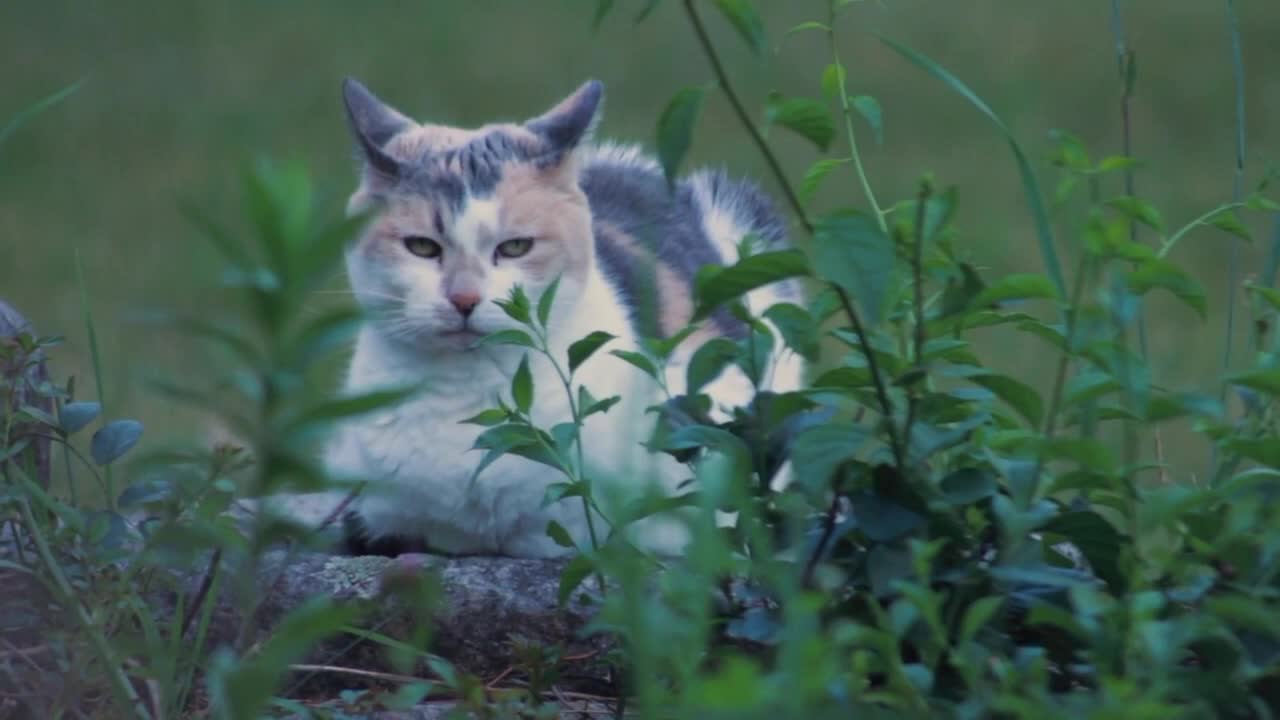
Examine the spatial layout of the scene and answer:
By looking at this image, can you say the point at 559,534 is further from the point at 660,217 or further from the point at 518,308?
the point at 660,217

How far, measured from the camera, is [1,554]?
4.71 feet

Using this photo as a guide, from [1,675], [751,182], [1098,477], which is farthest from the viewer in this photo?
[751,182]

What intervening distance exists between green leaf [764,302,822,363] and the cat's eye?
95 cm

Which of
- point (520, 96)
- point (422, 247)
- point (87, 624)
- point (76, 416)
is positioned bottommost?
point (87, 624)

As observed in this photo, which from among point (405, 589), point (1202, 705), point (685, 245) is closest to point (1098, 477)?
point (1202, 705)

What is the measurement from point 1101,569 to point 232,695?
0.61 metres

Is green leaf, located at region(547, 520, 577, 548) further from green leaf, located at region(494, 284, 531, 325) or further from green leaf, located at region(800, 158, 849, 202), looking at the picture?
green leaf, located at region(800, 158, 849, 202)

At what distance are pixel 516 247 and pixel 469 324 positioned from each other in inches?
5.2

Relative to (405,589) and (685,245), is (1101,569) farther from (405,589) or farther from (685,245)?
(685,245)

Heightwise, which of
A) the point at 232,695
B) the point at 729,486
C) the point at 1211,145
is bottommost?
the point at 232,695

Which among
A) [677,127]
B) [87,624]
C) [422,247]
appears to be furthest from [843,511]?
[422,247]

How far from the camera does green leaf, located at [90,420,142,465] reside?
4.50ft

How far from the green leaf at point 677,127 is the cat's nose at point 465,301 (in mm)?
957

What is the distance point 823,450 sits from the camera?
3.49 ft
